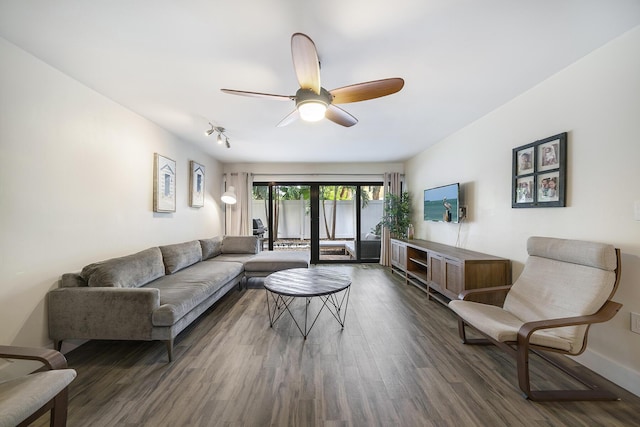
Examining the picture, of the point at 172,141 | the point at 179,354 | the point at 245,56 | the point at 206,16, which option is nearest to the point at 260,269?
the point at 179,354

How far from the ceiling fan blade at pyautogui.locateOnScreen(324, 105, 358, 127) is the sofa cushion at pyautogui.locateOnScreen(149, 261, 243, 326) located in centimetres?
210

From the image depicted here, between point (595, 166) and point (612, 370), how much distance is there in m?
1.49

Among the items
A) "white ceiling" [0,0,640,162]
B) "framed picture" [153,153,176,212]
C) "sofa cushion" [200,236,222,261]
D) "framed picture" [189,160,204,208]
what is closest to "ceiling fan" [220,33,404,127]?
"white ceiling" [0,0,640,162]

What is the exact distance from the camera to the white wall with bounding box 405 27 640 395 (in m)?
1.64

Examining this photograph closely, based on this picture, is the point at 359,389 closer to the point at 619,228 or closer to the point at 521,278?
the point at 521,278

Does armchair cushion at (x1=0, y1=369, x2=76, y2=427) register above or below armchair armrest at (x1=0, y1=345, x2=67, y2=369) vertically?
below

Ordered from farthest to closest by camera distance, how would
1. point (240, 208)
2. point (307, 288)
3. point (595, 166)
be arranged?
point (240, 208) → point (307, 288) → point (595, 166)

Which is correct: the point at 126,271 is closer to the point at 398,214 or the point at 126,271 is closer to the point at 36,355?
the point at 36,355

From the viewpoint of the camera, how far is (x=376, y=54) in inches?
71.7

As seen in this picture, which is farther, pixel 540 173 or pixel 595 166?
pixel 540 173

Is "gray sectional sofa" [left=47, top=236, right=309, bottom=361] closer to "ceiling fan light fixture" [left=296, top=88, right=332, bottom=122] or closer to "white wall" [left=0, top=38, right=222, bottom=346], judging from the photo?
"white wall" [left=0, top=38, right=222, bottom=346]

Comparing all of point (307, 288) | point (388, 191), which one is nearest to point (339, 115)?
point (307, 288)

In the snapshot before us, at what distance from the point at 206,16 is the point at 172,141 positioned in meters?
2.64

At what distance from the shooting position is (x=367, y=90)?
5.81ft
